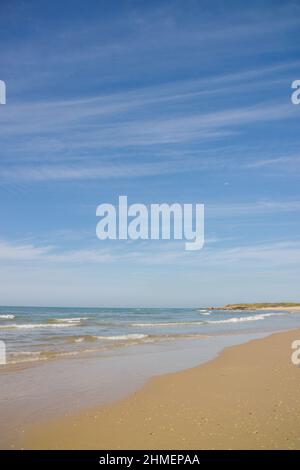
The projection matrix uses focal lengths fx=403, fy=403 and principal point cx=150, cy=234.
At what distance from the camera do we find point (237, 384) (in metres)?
10.1

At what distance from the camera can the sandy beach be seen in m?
6.01

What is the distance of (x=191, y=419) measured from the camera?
7078 mm

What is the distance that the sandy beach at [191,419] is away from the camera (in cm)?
601

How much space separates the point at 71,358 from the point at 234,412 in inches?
331

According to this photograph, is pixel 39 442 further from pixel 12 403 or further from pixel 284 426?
pixel 284 426

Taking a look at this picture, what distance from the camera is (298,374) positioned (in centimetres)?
1091
